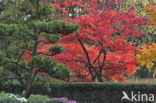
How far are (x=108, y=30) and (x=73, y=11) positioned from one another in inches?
323

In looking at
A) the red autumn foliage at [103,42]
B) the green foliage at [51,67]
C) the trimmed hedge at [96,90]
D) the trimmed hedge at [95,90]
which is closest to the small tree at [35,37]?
the green foliage at [51,67]

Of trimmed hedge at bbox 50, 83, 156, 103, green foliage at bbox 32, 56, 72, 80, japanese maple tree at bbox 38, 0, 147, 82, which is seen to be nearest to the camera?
green foliage at bbox 32, 56, 72, 80

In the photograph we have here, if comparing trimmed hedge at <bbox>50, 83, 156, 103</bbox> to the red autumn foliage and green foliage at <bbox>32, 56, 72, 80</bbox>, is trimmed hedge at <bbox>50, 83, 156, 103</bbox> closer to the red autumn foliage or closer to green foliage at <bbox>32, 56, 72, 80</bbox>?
the red autumn foliage

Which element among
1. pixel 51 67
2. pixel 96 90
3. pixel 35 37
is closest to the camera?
pixel 51 67

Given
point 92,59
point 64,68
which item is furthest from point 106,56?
point 64,68

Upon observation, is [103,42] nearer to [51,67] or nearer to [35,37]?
[35,37]

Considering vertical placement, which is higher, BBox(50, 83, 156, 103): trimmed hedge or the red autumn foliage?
the red autumn foliage

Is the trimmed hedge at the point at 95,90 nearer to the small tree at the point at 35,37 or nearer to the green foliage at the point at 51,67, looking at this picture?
the small tree at the point at 35,37

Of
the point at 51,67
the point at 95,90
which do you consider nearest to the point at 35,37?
the point at 51,67

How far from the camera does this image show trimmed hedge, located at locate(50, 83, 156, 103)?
1112cm

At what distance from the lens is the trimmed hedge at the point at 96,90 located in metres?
11.1

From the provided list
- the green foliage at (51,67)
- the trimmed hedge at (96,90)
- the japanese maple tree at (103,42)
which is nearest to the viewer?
the green foliage at (51,67)

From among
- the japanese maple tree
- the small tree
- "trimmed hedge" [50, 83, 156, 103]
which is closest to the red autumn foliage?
the japanese maple tree

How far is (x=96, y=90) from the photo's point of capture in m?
11.8
